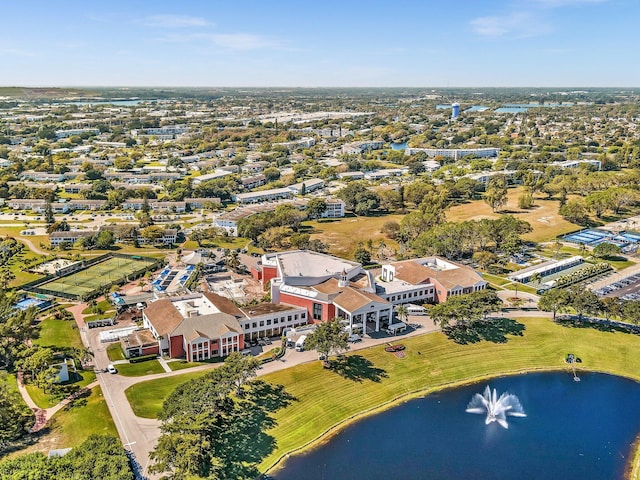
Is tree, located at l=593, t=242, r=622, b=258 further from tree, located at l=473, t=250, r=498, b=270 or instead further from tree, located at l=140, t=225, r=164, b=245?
tree, located at l=140, t=225, r=164, b=245

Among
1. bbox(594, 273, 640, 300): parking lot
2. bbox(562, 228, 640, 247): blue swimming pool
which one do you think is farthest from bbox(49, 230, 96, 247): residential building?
bbox(562, 228, 640, 247): blue swimming pool

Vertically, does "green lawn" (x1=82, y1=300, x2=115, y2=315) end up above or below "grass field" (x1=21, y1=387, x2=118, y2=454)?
below

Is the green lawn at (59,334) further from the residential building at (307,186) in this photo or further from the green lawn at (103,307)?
the residential building at (307,186)

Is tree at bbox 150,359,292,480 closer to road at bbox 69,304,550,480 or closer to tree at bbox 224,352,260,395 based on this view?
tree at bbox 224,352,260,395

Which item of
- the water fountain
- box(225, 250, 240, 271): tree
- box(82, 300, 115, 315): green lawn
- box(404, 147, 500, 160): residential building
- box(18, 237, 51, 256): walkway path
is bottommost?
the water fountain

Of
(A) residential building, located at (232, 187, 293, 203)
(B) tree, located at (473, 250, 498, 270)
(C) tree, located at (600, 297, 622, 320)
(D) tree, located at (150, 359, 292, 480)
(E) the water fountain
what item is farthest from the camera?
(A) residential building, located at (232, 187, 293, 203)

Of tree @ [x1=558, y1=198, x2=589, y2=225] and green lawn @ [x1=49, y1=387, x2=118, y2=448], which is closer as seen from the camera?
green lawn @ [x1=49, y1=387, x2=118, y2=448]

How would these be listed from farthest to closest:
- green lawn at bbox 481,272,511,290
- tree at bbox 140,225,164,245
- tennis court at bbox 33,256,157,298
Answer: tree at bbox 140,225,164,245, green lawn at bbox 481,272,511,290, tennis court at bbox 33,256,157,298

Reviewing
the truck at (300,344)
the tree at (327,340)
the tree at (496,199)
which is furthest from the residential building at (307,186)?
the tree at (327,340)
